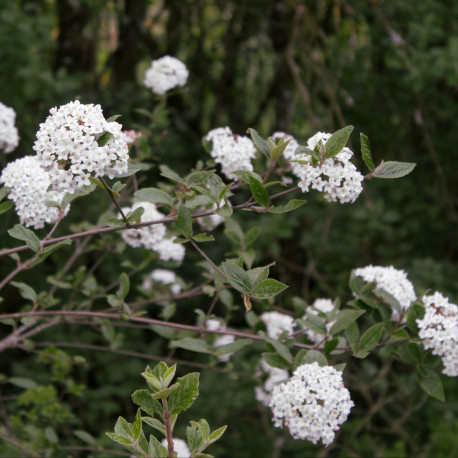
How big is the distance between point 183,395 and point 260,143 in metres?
0.70

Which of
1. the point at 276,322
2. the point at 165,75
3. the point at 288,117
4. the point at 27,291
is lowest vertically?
the point at 288,117

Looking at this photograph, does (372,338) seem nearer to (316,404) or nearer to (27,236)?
Result: (316,404)

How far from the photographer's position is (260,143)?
1650 mm

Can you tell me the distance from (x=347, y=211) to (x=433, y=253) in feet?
2.36

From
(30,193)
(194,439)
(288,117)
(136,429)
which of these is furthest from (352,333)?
(288,117)

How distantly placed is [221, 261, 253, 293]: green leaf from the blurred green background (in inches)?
78.1

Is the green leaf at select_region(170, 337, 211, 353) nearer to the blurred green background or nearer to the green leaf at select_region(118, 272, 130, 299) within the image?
the green leaf at select_region(118, 272, 130, 299)

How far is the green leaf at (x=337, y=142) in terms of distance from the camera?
1.50 meters

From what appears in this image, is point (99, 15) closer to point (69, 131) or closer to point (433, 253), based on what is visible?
point (433, 253)

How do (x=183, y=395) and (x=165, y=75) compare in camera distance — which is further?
(x=165, y=75)

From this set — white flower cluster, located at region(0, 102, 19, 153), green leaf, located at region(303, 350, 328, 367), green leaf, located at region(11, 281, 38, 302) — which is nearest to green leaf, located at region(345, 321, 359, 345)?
green leaf, located at region(303, 350, 328, 367)

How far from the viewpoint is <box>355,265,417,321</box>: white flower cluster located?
78.9 inches

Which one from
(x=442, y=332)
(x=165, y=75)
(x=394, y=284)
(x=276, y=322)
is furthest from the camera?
(x=165, y=75)

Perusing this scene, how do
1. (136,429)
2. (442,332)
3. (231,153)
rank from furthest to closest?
(231,153), (442,332), (136,429)
